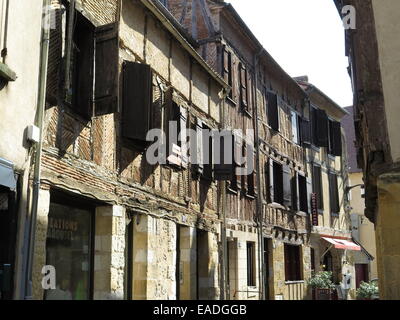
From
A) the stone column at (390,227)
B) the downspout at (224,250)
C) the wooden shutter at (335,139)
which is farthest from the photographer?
the wooden shutter at (335,139)

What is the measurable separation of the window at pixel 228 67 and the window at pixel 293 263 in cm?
644

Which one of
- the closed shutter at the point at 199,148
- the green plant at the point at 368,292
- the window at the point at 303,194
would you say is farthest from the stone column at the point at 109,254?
the window at the point at 303,194

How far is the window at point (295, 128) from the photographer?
20250 mm

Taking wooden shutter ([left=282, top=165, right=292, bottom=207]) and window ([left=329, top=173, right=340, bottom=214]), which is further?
window ([left=329, top=173, right=340, bottom=214])

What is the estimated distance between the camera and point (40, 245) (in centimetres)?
627

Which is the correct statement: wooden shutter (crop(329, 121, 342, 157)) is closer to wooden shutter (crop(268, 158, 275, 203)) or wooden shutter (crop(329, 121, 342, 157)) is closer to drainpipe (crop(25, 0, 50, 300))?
wooden shutter (crop(268, 158, 275, 203))

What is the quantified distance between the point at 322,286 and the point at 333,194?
584cm

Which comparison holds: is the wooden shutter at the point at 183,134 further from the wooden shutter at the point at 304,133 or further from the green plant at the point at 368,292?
the wooden shutter at the point at 304,133

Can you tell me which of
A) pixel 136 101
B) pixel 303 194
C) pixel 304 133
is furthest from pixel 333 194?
pixel 136 101

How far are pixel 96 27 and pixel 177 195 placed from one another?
4254 millimetres

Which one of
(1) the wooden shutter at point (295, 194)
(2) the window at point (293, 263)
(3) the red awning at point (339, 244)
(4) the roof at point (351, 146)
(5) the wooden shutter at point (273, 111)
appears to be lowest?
(2) the window at point (293, 263)

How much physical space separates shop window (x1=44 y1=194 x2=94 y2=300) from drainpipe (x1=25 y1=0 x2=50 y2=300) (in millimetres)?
846

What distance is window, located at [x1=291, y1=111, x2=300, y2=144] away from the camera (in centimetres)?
2025

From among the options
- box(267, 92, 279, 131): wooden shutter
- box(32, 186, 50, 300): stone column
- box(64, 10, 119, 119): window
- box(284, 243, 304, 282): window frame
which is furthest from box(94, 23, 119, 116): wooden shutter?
box(284, 243, 304, 282): window frame
